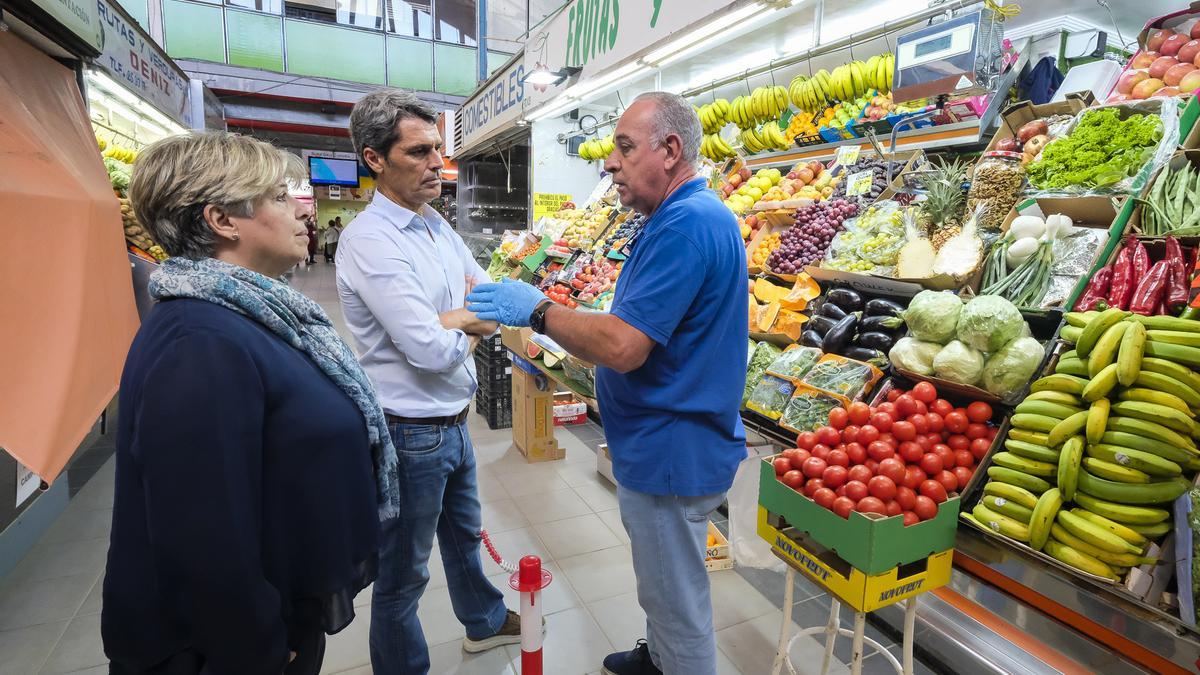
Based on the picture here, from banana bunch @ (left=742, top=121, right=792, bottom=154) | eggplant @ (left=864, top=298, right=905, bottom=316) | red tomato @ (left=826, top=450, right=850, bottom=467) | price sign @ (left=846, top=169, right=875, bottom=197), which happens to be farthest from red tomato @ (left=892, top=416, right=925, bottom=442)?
banana bunch @ (left=742, top=121, right=792, bottom=154)

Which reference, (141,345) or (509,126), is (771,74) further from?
(141,345)

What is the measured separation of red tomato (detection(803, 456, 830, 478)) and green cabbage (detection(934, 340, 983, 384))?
26.2 inches

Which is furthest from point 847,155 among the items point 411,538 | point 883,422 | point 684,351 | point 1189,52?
point 411,538

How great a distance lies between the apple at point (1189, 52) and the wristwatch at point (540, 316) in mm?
3755

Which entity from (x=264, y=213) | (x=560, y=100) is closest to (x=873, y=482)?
(x=264, y=213)

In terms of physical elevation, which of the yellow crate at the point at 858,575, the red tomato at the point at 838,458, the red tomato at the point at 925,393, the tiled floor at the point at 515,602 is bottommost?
the tiled floor at the point at 515,602

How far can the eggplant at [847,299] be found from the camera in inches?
118

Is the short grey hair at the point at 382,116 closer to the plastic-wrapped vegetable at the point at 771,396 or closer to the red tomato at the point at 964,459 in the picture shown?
the plastic-wrapped vegetable at the point at 771,396

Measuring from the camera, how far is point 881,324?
2.72 meters

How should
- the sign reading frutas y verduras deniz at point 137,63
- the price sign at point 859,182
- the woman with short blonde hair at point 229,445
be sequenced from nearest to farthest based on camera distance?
the woman with short blonde hair at point 229,445 → the price sign at point 859,182 → the sign reading frutas y verduras deniz at point 137,63

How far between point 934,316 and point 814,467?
0.87 metres

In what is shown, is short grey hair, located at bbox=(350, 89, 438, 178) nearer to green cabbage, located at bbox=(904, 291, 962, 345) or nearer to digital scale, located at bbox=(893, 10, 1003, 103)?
green cabbage, located at bbox=(904, 291, 962, 345)

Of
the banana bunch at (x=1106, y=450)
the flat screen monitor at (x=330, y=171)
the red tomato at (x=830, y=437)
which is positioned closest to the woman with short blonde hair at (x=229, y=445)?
the red tomato at (x=830, y=437)

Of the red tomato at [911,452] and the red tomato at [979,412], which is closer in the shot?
the red tomato at [911,452]
